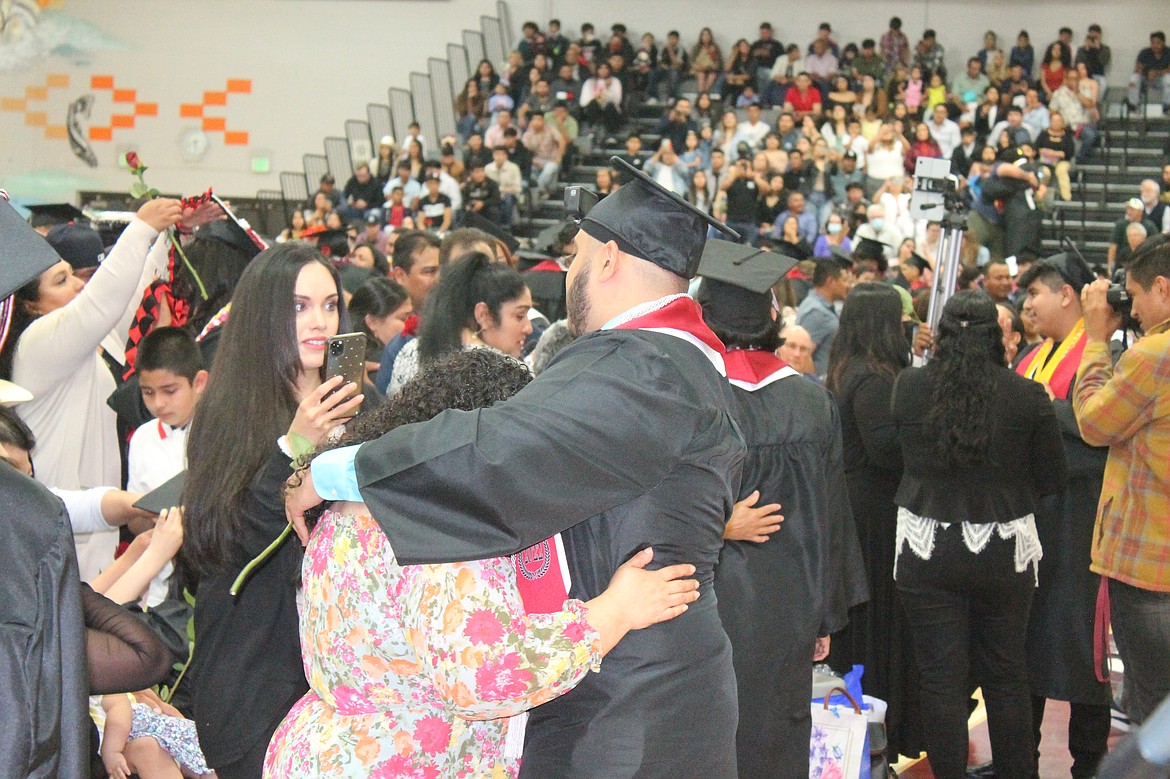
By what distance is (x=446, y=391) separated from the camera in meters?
1.95

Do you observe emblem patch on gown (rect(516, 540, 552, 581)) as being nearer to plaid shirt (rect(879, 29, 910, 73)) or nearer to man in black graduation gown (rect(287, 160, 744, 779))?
man in black graduation gown (rect(287, 160, 744, 779))

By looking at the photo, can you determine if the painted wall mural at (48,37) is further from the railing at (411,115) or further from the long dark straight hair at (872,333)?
the long dark straight hair at (872,333)

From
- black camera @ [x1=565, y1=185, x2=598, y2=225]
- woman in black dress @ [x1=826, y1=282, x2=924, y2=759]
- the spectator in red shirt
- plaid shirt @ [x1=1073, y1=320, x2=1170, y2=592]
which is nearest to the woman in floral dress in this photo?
black camera @ [x1=565, y1=185, x2=598, y2=225]

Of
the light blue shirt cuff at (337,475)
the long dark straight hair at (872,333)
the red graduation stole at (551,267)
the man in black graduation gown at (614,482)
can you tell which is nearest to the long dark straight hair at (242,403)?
the man in black graduation gown at (614,482)

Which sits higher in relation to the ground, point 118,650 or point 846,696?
point 118,650

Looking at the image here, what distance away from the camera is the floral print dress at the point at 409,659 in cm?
176

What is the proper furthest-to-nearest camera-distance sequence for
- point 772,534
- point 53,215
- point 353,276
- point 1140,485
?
point 353,276 < point 53,215 < point 1140,485 < point 772,534

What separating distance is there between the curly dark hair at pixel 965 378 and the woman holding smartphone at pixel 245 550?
230cm

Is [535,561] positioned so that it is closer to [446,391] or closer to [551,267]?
[446,391]

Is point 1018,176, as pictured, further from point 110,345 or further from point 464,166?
point 110,345

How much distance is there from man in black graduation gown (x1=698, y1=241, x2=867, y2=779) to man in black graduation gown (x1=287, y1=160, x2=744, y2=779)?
44.2 inches

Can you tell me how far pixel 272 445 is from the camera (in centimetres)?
247

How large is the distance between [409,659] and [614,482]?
0.41 metres

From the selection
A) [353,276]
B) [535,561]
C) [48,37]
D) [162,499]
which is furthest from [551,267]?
[48,37]
